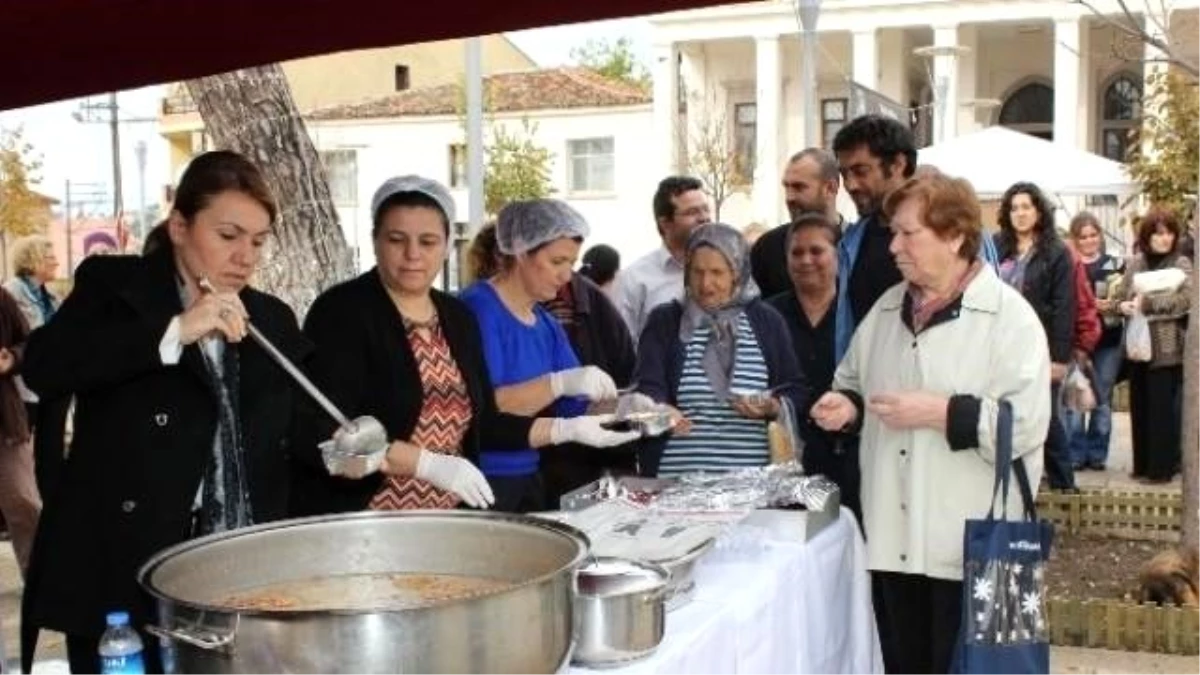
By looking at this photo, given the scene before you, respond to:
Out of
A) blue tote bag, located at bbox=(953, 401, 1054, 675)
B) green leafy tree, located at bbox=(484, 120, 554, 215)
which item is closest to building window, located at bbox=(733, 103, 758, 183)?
green leafy tree, located at bbox=(484, 120, 554, 215)

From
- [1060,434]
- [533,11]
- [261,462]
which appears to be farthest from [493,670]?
[1060,434]

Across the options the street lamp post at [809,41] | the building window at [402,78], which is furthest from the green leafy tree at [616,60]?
the street lamp post at [809,41]

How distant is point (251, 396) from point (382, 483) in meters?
0.41

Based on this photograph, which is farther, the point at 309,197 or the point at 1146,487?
the point at 1146,487

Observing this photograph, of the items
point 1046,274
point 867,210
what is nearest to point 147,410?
point 867,210

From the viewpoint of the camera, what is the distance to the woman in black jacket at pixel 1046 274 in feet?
19.5

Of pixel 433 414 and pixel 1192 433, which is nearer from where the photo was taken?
pixel 433 414

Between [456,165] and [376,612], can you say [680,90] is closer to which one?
[456,165]

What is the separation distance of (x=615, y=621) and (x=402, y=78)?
1653 inches

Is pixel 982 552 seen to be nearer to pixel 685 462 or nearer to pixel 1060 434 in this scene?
pixel 685 462

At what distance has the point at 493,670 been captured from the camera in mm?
1445

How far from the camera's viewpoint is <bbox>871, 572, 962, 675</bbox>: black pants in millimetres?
2906

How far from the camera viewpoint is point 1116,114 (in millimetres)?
25875

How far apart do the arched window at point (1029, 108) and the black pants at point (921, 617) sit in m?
26.0
